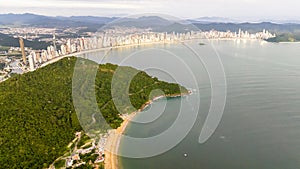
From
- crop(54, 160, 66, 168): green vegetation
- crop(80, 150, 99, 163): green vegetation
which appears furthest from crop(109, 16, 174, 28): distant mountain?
crop(54, 160, 66, 168): green vegetation

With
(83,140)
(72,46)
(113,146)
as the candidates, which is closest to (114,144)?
(113,146)

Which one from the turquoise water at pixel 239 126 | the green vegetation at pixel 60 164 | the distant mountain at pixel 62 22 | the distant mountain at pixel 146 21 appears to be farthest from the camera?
the distant mountain at pixel 62 22

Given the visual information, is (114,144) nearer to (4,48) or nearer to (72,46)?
(72,46)

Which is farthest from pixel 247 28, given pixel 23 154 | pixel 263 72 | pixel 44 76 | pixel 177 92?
pixel 23 154

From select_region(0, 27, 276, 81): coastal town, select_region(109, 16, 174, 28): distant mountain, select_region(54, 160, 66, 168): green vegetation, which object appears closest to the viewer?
select_region(109, 16, 174, 28): distant mountain

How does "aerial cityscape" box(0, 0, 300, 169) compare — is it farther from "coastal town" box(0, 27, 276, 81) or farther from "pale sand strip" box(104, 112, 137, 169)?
"coastal town" box(0, 27, 276, 81)

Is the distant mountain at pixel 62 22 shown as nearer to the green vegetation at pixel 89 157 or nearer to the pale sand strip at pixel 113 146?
the pale sand strip at pixel 113 146

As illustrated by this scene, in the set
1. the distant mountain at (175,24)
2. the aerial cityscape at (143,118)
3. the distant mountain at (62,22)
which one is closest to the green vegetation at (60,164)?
the aerial cityscape at (143,118)

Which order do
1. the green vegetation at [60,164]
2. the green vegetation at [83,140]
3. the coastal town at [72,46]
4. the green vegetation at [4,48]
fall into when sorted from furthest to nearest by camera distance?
the green vegetation at [4,48] → the coastal town at [72,46] → the green vegetation at [83,140] → the green vegetation at [60,164]
